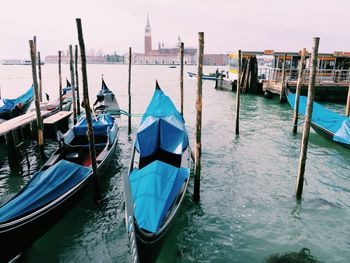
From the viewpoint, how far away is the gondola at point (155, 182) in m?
3.21

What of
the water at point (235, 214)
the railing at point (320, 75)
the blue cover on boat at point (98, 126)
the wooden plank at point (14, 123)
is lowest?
the water at point (235, 214)

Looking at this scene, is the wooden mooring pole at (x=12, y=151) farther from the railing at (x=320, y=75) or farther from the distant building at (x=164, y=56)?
the distant building at (x=164, y=56)

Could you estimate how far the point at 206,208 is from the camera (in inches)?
226

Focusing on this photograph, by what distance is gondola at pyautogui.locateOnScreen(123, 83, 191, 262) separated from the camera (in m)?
3.21

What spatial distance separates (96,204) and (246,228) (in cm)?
289

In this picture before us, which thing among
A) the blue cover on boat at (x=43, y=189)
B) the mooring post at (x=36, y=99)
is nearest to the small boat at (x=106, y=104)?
the mooring post at (x=36, y=99)

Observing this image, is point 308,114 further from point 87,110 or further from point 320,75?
point 320,75

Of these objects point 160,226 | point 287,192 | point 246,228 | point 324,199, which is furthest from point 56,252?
point 324,199

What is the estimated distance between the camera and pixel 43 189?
451cm

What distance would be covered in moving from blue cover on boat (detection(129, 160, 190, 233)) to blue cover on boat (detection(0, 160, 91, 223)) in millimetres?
1042

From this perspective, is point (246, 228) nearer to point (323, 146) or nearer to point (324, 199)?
point (324, 199)

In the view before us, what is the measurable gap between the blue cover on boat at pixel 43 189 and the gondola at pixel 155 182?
0.99 metres

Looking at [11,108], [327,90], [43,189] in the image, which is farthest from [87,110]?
[327,90]

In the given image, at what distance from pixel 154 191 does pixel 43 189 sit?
1746 millimetres
